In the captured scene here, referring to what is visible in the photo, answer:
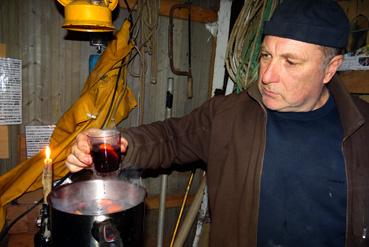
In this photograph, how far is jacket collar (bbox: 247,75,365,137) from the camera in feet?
5.53

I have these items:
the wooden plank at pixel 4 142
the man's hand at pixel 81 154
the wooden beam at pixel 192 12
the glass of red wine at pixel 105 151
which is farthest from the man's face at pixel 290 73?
the wooden plank at pixel 4 142

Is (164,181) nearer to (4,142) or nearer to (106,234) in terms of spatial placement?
(4,142)

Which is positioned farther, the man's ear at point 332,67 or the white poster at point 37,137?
the white poster at point 37,137

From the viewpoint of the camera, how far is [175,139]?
1973 millimetres

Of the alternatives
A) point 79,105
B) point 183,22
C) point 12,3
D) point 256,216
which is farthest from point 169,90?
point 256,216

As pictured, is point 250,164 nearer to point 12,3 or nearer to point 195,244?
point 195,244

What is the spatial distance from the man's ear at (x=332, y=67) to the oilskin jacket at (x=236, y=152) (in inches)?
4.8

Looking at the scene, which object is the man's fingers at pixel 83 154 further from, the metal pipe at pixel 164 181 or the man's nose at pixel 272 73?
the metal pipe at pixel 164 181

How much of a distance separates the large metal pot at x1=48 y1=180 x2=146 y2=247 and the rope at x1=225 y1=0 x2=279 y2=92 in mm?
1723

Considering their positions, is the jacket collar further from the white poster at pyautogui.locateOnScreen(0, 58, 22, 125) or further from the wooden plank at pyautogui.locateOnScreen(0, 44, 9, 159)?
the wooden plank at pyautogui.locateOnScreen(0, 44, 9, 159)

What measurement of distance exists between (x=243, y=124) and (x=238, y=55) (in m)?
1.27

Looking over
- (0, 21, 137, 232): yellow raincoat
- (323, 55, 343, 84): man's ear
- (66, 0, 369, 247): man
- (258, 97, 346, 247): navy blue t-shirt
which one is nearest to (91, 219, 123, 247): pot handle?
(66, 0, 369, 247): man

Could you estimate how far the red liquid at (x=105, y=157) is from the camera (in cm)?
133

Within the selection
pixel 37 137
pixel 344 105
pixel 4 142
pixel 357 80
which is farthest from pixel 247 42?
pixel 4 142
